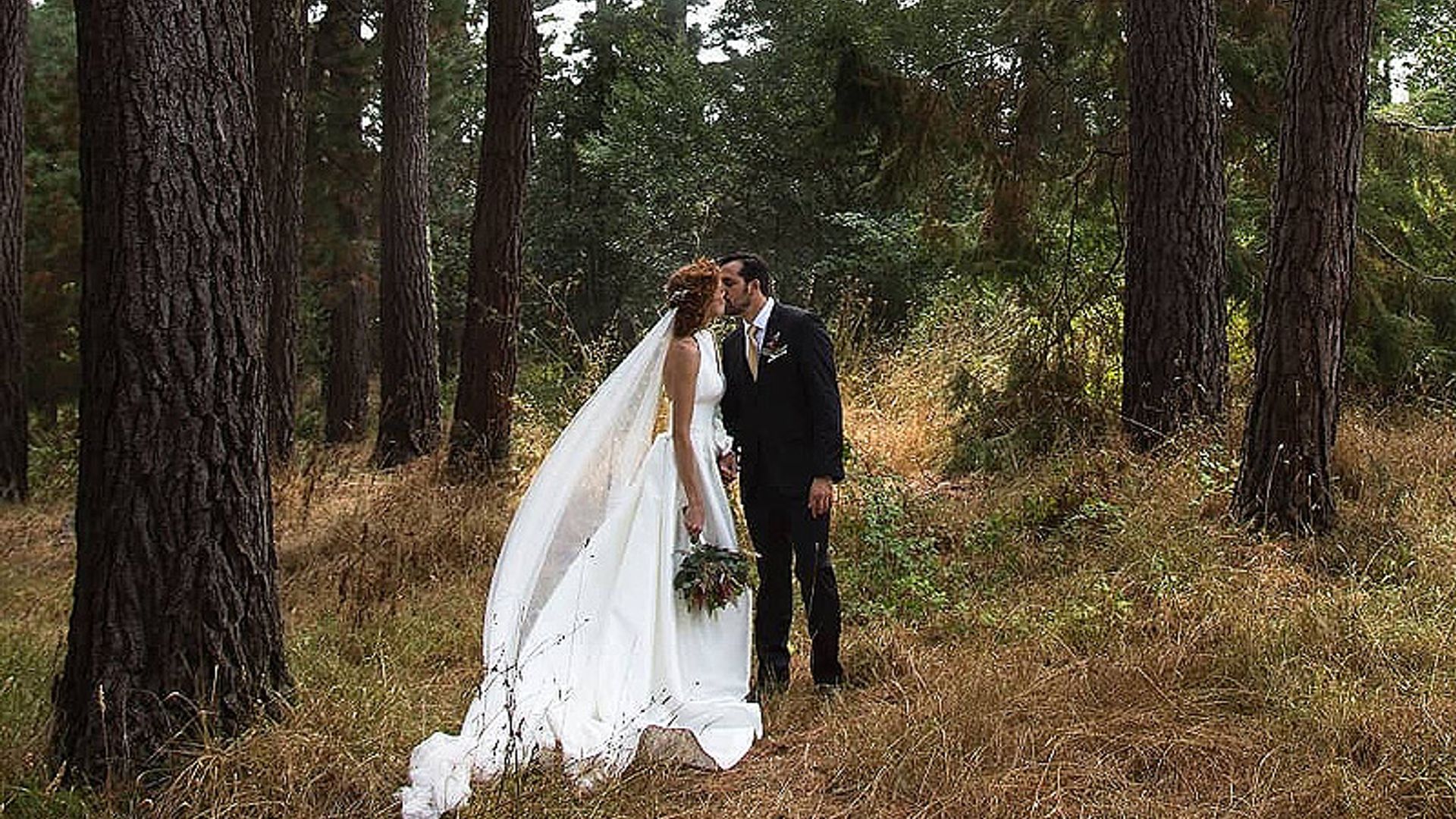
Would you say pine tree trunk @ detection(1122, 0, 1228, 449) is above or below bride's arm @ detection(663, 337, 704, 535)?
above

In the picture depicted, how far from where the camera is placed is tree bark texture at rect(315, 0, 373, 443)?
18.3m

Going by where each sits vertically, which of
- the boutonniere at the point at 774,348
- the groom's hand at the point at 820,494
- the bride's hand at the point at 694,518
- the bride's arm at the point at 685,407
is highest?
the boutonniere at the point at 774,348

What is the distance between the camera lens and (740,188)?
26.6m

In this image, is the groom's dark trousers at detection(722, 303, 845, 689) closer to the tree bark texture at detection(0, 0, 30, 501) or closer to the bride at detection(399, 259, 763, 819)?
the bride at detection(399, 259, 763, 819)

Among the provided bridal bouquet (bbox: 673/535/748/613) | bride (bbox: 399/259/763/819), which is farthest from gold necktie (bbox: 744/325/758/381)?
bridal bouquet (bbox: 673/535/748/613)

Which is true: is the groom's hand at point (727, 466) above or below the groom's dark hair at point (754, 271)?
below

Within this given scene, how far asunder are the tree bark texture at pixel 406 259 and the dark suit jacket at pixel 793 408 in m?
7.47

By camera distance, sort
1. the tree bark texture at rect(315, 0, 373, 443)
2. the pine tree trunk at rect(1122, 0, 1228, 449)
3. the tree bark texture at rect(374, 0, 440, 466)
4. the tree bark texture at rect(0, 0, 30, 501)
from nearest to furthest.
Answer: the pine tree trunk at rect(1122, 0, 1228, 449)
the tree bark texture at rect(0, 0, 30, 501)
the tree bark texture at rect(374, 0, 440, 466)
the tree bark texture at rect(315, 0, 373, 443)

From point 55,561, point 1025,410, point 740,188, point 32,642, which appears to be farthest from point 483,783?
point 740,188

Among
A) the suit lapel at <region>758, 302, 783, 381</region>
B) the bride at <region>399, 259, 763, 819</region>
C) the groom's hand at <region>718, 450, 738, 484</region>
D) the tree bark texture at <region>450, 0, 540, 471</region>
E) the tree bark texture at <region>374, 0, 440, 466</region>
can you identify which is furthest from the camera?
the tree bark texture at <region>374, 0, 440, 466</region>

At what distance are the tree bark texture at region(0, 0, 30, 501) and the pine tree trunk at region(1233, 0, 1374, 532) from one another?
10363 millimetres

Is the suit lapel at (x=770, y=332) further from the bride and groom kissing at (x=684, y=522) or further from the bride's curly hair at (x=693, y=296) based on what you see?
the bride's curly hair at (x=693, y=296)

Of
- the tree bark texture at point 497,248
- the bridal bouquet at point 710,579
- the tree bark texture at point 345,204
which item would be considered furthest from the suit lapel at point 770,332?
the tree bark texture at point 345,204

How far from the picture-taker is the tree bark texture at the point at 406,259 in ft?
43.2
